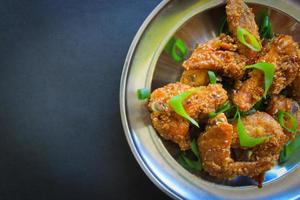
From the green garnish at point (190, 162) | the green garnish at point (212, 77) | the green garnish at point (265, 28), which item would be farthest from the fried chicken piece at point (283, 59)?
→ the green garnish at point (190, 162)

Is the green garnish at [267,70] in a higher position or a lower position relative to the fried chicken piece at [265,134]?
higher

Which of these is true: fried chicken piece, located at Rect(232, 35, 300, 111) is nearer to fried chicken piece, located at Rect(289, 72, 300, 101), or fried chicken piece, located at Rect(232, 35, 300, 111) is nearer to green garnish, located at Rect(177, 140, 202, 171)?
fried chicken piece, located at Rect(289, 72, 300, 101)

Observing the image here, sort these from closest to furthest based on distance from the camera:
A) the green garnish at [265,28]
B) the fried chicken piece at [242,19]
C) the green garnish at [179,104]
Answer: the green garnish at [179,104]
the fried chicken piece at [242,19]
the green garnish at [265,28]

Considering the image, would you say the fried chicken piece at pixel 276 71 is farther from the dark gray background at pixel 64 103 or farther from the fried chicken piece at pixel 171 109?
the dark gray background at pixel 64 103

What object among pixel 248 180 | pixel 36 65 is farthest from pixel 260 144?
pixel 36 65

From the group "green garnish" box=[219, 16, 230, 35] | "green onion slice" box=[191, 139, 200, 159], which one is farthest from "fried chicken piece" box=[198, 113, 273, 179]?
"green garnish" box=[219, 16, 230, 35]

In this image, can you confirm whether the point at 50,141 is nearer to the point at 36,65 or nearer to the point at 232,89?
the point at 36,65

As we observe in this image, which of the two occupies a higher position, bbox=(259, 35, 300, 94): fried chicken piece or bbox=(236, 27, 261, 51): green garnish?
bbox=(236, 27, 261, 51): green garnish
